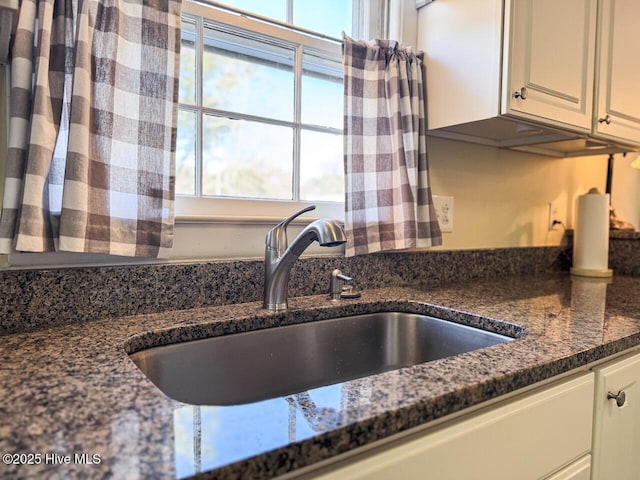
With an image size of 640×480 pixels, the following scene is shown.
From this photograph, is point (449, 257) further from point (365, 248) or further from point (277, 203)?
point (277, 203)

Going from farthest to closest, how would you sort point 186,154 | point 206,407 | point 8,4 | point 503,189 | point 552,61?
1. point 503,189
2. point 552,61
3. point 186,154
4. point 8,4
5. point 206,407

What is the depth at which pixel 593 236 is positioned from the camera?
1674mm

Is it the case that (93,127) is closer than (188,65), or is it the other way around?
(93,127)

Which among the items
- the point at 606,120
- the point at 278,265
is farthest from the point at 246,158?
the point at 606,120

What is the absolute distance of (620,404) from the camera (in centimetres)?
80

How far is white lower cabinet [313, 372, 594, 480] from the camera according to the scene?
19.4 inches

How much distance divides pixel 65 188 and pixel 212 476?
2.09ft

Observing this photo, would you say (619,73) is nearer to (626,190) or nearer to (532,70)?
(532,70)

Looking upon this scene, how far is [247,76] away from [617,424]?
3.83 ft

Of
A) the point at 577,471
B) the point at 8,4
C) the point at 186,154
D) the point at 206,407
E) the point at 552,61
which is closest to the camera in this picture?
the point at 206,407

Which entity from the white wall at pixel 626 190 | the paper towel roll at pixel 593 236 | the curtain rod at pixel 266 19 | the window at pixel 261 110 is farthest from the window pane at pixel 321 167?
the white wall at pixel 626 190

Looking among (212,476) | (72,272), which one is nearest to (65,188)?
(72,272)

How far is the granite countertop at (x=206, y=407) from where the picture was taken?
1.26 ft

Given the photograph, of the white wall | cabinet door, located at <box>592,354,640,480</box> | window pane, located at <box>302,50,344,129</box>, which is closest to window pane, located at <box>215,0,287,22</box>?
window pane, located at <box>302,50,344,129</box>
